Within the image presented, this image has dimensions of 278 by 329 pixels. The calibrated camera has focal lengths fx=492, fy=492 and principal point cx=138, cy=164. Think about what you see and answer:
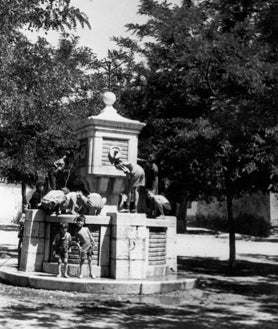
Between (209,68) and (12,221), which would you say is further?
(12,221)

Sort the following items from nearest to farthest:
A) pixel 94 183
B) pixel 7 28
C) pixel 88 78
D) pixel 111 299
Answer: pixel 111 299 < pixel 7 28 < pixel 94 183 < pixel 88 78

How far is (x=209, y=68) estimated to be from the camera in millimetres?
13641

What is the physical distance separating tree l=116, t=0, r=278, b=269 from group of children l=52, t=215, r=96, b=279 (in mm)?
3991

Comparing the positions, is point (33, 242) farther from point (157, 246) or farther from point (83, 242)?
point (157, 246)

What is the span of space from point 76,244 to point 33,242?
1178 millimetres

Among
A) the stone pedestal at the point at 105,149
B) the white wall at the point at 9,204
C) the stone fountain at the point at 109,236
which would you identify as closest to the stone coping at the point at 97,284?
the stone fountain at the point at 109,236

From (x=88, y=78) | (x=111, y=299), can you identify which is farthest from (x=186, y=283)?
(x=88, y=78)

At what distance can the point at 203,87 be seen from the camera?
13758mm

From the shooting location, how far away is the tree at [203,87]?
12352 mm

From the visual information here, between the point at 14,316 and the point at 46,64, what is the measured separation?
823 centimetres

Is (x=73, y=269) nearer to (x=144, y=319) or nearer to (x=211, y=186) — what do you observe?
(x=144, y=319)

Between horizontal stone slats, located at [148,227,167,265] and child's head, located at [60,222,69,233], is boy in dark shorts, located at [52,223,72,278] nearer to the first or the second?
child's head, located at [60,222,69,233]

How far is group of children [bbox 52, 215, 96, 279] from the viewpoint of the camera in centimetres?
975

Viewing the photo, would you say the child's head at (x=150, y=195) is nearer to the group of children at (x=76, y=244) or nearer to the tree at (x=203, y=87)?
the tree at (x=203, y=87)
